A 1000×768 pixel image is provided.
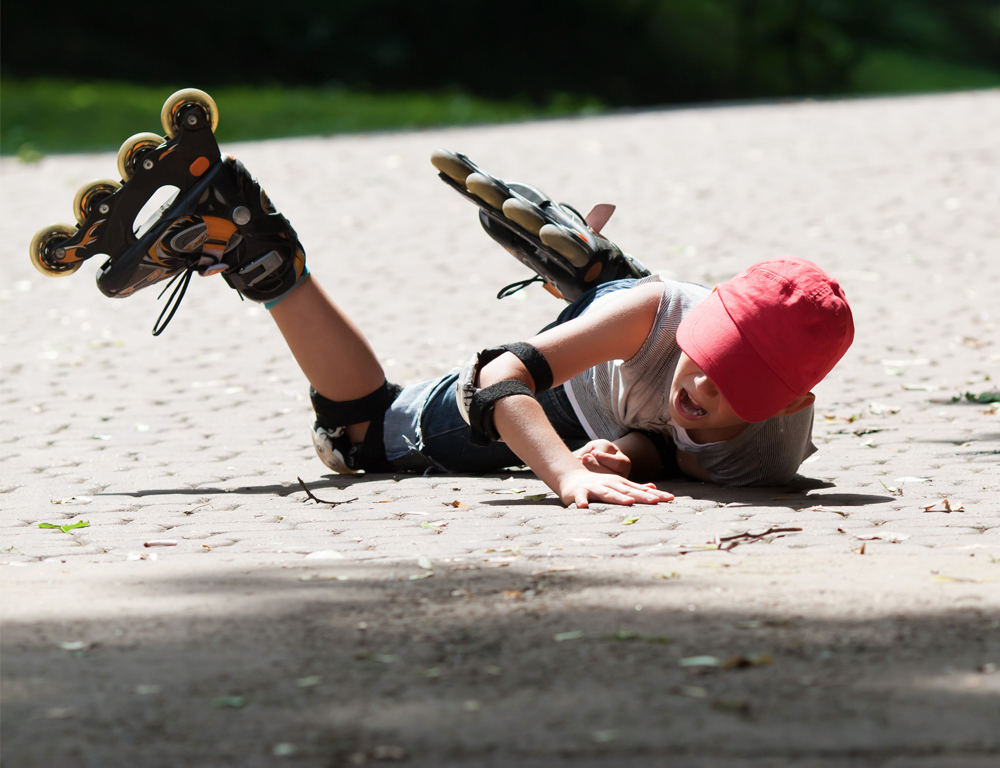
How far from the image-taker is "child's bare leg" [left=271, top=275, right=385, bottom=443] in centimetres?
418

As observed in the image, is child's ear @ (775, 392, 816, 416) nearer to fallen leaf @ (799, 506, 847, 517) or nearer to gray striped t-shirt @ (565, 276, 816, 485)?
gray striped t-shirt @ (565, 276, 816, 485)

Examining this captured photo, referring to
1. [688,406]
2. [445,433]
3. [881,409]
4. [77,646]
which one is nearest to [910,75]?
[881,409]

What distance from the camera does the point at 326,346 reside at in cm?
421

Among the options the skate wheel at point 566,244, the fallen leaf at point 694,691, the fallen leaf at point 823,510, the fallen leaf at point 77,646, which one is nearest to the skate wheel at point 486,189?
the skate wheel at point 566,244

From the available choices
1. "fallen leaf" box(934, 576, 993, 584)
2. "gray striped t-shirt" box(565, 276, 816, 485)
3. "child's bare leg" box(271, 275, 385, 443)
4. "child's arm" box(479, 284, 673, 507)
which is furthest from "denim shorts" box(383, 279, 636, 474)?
"fallen leaf" box(934, 576, 993, 584)

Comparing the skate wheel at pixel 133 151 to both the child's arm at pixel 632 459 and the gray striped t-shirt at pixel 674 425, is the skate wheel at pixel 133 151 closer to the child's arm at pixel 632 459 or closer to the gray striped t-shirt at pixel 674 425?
the gray striped t-shirt at pixel 674 425

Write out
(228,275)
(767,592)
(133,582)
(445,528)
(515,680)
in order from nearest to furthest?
1. (515,680)
2. (767,592)
3. (133,582)
4. (445,528)
5. (228,275)

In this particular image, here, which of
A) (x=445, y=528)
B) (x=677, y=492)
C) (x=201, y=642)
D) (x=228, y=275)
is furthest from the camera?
(x=228, y=275)

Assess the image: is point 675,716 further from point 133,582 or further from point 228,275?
point 228,275

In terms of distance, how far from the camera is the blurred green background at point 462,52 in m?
25.4

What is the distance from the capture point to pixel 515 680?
2.23 metres

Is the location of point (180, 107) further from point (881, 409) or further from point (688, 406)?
point (881, 409)

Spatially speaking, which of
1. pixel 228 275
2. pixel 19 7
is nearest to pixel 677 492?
pixel 228 275

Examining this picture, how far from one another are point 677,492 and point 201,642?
1765 millimetres
